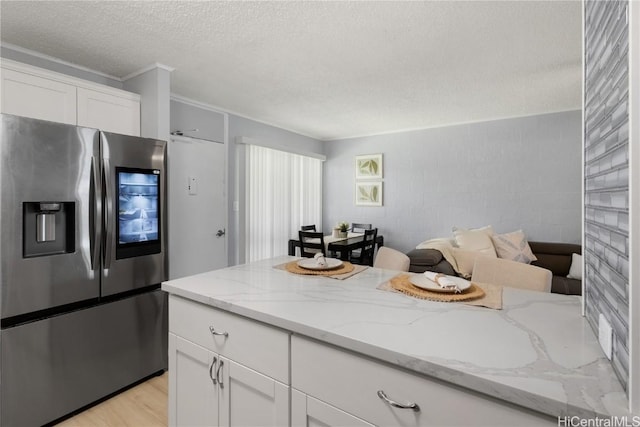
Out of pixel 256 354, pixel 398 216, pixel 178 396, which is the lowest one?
pixel 178 396

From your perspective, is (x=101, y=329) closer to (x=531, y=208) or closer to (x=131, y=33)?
(x=131, y=33)

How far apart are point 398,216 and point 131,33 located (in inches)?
161

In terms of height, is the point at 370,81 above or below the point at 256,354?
above

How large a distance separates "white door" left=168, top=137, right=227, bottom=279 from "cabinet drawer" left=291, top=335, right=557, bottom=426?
271 cm

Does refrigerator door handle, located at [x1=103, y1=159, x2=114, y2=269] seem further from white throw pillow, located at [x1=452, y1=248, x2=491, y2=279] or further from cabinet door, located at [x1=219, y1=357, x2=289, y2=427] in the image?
white throw pillow, located at [x1=452, y1=248, x2=491, y2=279]

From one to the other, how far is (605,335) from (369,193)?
183 inches

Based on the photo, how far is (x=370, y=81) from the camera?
3.02m

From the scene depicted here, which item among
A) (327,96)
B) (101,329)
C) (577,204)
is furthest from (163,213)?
(577,204)

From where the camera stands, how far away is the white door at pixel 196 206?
132 inches

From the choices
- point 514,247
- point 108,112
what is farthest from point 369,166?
point 108,112

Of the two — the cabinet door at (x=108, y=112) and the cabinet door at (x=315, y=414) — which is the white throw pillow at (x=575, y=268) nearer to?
the cabinet door at (x=315, y=414)

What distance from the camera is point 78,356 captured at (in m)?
2.01

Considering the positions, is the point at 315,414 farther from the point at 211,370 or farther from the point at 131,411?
the point at 131,411

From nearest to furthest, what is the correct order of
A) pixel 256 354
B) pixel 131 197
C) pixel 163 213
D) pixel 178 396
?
pixel 256 354, pixel 178 396, pixel 131 197, pixel 163 213
